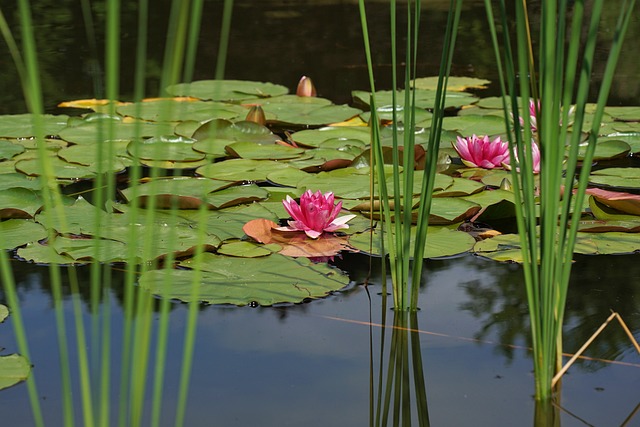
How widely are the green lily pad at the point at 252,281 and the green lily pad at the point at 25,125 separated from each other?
1.43m

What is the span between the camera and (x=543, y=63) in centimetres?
123

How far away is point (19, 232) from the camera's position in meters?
2.21

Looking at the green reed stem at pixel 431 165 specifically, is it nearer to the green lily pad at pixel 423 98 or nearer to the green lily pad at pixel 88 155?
the green lily pad at pixel 88 155

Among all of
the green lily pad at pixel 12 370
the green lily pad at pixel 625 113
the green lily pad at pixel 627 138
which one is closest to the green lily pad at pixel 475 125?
the green lily pad at pixel 627 138

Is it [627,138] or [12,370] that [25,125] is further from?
[627,138]

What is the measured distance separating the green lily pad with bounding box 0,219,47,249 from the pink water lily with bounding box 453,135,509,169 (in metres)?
1.35

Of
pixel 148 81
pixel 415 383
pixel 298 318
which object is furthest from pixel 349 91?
pixel 415 383

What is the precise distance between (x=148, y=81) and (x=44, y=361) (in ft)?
9.61

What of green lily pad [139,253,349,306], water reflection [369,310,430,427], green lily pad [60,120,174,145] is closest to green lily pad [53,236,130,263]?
green lily pad [139,253,349,306]

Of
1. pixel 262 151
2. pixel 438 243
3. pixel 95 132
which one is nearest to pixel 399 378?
pixel 438 243

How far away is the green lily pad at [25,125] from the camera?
3.19 m

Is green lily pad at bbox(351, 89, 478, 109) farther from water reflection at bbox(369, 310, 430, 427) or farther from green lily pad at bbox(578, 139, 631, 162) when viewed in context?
water reflection at bbox(369, 310, 430, 427)

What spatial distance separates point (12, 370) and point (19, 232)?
77 cm

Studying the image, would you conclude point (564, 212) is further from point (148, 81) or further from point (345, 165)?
point (148, 81)
